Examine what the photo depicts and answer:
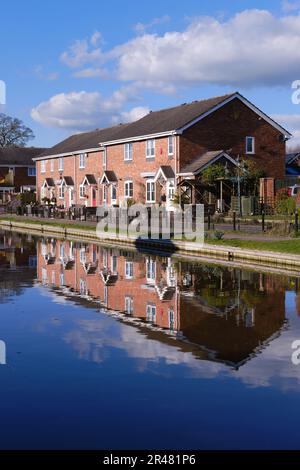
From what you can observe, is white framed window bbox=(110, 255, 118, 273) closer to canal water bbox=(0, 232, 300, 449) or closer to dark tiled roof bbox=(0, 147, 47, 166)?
canal water bbox=(0, 232, 300, 449)

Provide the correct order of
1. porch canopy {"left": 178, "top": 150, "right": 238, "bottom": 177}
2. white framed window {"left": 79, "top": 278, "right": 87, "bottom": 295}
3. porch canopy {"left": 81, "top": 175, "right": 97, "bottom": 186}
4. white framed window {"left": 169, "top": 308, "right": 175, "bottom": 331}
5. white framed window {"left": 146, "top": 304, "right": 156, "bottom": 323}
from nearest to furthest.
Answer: white framed window {"left": 169, "top": 308, "right": 175, "bottom": 331} < white framed window {"left": 146, "top": 304, "right": 156, "bottom": 323} < white framed window {"left": 79, "top": 278, "right": 87, "bottom": 295} < porch canopy {"left": 178, "top": 150, "right": 238, "bottom": 177} < porch canopy {"left": 81, "top": 175, "right": 97, "bottom": 186}

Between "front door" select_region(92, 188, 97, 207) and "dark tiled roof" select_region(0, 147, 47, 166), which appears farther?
"dark tiled roof" select_region(0, 147, 47, 166)

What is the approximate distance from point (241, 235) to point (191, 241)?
8.61ft

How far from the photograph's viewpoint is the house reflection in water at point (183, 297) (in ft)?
41.1

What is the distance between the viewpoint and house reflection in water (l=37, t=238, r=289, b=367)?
41.1ft

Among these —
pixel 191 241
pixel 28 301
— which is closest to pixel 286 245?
pixel 191 241

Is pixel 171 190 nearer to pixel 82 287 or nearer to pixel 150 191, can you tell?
pixel 150 191

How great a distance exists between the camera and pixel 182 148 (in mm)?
47094

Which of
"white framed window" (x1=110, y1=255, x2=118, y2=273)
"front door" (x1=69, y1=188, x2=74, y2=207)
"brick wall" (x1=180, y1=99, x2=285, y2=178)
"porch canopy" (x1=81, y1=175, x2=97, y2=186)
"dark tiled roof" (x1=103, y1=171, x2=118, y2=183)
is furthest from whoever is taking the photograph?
"front door" (x1=69, y1=188, x2=74, y2=207)

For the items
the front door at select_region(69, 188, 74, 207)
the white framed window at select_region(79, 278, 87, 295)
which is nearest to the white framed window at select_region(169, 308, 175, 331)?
the white framed window at select_region(79, 278, 87, 295)

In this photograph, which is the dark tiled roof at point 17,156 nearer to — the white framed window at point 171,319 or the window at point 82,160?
the window at point 82,160

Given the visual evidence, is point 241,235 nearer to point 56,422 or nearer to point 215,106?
point 215,106

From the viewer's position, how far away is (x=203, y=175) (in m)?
44.8

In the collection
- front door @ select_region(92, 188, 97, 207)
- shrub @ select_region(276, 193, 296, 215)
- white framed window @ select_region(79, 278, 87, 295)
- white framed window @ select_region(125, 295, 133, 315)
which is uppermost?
front door @ select_region(92, 188, 97, 207)
